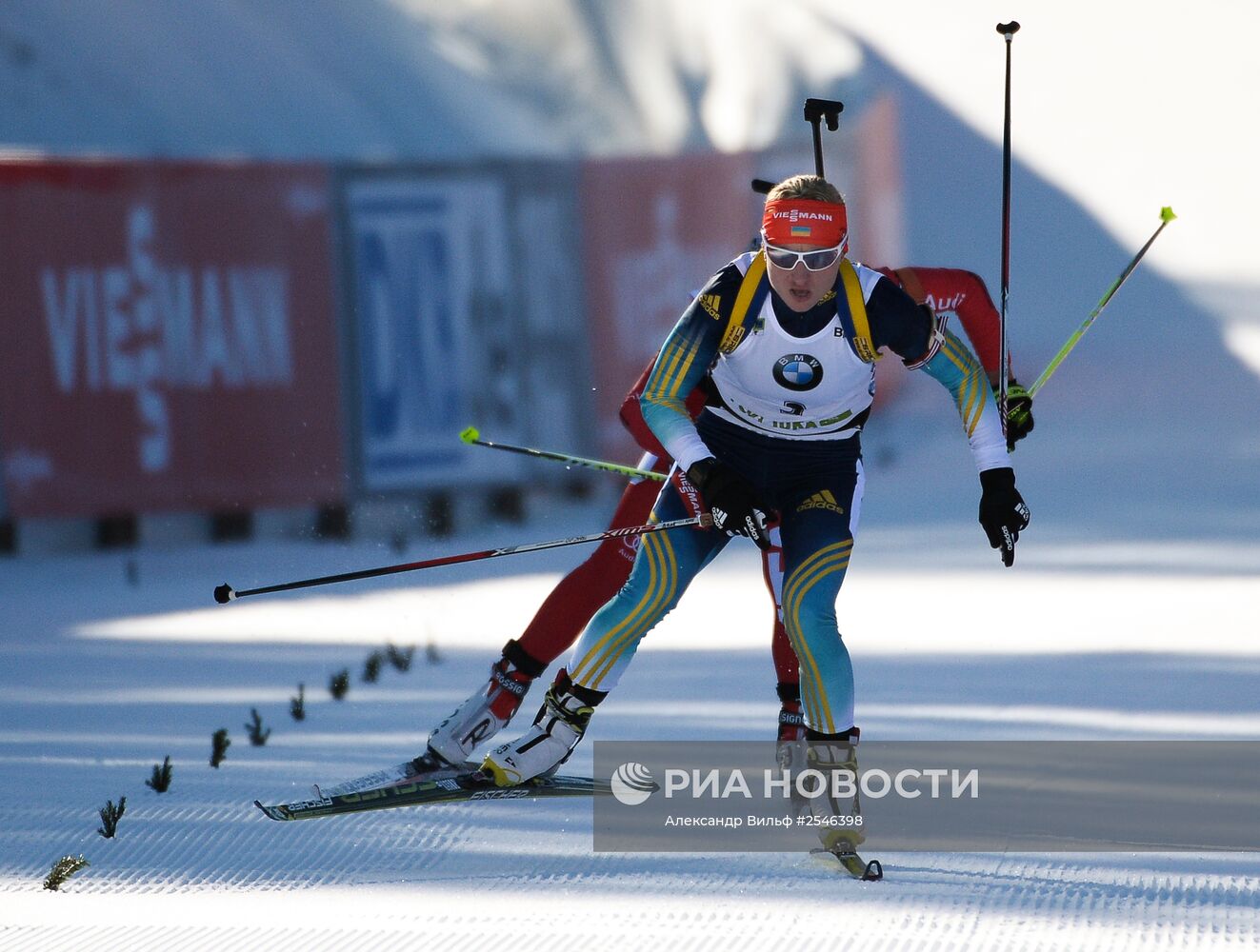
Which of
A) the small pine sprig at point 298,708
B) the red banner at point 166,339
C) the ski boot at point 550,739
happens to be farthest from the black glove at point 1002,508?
the red banner at point 166,339

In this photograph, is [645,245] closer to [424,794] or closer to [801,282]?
[424,794]

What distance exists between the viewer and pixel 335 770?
19.0 ft

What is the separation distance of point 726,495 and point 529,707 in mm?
2501

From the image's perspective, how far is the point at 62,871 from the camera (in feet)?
14.6

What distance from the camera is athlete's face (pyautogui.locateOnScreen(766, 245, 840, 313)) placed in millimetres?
4535

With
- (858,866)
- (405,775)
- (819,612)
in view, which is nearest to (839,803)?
(858,866)

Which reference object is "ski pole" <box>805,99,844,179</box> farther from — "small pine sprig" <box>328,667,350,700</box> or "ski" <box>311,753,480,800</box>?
"small pine sprig" <box>328,667,350,700</box>

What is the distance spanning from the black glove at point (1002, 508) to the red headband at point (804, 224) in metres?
0.74

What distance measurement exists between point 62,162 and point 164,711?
17.4ft

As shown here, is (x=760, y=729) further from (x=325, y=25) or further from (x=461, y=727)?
(x=325, y=25)

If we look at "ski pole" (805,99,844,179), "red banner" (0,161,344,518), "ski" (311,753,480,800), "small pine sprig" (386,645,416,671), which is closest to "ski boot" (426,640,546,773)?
"ski" (311,753,480,800)

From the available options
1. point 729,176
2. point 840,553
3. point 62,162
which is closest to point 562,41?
point 729,176

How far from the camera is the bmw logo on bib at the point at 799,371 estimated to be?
15.2 feet

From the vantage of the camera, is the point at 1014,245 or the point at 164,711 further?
the point at 1014,245
